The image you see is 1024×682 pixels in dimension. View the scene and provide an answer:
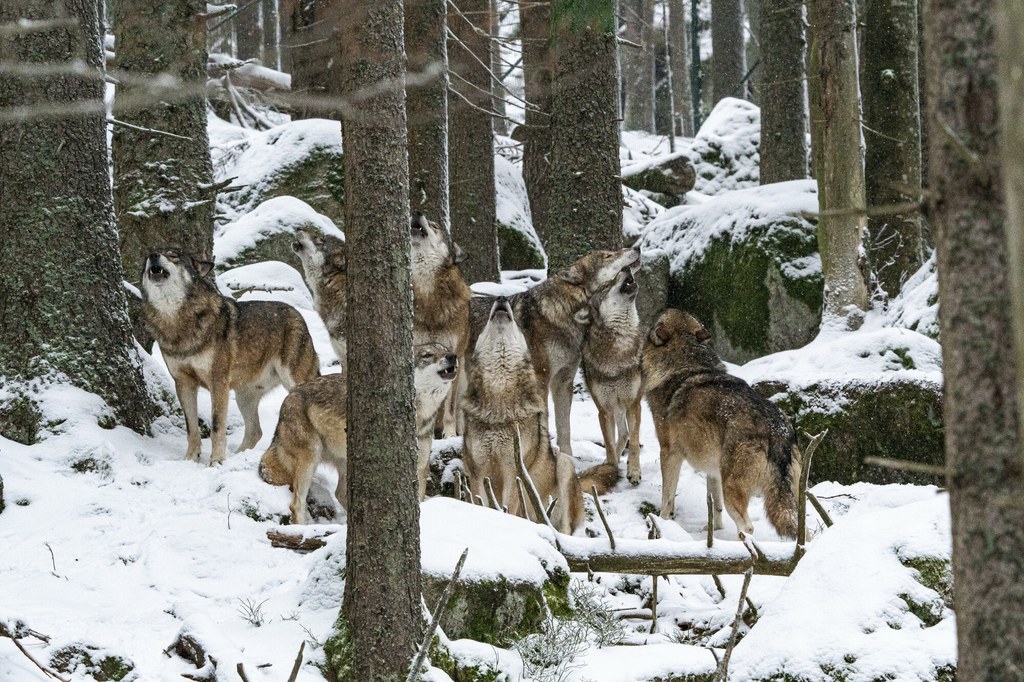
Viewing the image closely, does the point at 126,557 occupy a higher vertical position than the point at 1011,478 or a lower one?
lower

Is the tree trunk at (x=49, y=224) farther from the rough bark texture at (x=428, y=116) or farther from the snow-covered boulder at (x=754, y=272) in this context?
the snow-covered boulder at (x=754, y=272)

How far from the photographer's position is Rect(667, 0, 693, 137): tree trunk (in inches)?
1251

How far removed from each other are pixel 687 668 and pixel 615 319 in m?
5.63

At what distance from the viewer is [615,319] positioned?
10016 millimetres

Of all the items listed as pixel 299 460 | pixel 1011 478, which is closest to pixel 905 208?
pixel 1011 478

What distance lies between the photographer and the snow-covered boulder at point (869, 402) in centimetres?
859

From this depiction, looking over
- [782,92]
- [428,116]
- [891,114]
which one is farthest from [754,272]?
[428,116]

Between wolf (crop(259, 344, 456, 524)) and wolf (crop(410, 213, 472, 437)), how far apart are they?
51.2 inches

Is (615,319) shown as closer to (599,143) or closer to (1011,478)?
(599,143)

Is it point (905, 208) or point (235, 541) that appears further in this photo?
point (235, 541)

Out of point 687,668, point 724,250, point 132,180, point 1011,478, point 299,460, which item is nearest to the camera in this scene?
point 1011,478

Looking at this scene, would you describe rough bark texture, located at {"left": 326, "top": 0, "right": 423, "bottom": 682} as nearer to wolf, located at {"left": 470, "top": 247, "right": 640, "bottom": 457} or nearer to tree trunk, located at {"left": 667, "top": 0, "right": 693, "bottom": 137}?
wolf, located at {"left": 470, "top": 247, "right": 640, "bottom": 457}

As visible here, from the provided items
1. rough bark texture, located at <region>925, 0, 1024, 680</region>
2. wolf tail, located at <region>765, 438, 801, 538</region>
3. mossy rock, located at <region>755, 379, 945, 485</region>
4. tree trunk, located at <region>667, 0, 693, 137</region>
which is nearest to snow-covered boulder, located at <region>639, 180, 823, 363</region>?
mossy rock, located at <region>755, 379, 945, 485</region>

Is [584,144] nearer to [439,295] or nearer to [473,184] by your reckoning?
[439,295]
